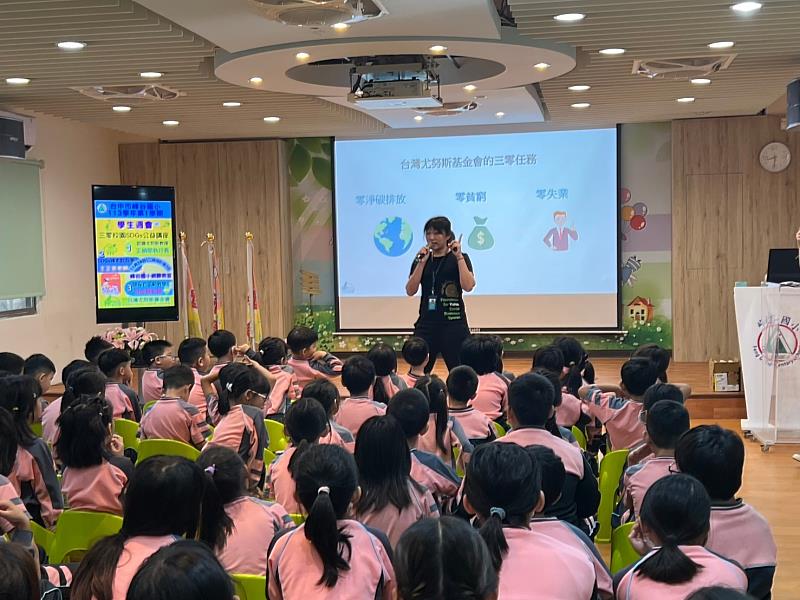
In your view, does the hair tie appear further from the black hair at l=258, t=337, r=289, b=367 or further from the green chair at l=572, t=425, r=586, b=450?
the black hair at l=258, t=337, r=289, b=367

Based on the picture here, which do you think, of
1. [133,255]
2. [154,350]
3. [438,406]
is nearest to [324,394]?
[438,406]

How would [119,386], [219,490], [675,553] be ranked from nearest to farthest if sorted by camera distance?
[675,553] < [219,490] < [119,386]

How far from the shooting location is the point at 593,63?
6.47m

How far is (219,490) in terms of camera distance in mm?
2707

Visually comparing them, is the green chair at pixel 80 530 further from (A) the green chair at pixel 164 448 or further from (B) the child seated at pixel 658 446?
(B) the child seated at pixel 658 446

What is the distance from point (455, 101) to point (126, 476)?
18.5ft

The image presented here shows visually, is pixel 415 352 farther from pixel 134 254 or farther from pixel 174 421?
pixel 134 254

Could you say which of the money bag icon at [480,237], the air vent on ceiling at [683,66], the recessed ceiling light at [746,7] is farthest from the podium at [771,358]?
the money bag icon at [480,237]

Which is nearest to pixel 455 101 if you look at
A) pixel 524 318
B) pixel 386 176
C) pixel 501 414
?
pixel 386 176

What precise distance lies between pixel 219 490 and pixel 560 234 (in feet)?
27.1

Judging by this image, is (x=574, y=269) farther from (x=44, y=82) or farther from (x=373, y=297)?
(x=44, y=82)

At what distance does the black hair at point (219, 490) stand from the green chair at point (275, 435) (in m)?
1.65

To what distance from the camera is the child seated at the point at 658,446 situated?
10.2 ft

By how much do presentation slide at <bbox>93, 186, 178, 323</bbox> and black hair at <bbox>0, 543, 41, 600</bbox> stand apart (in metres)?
7.39
